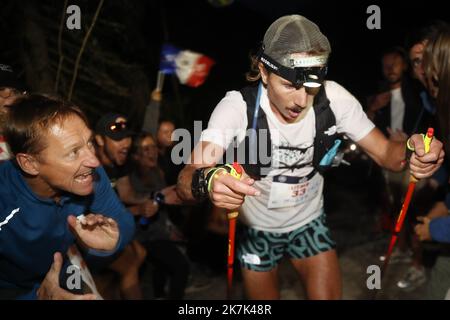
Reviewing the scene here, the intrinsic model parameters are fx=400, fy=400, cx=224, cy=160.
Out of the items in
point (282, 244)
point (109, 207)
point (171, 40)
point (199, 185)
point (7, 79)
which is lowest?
point (282, 244)

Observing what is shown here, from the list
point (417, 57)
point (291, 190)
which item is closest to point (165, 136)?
point (291, 190)

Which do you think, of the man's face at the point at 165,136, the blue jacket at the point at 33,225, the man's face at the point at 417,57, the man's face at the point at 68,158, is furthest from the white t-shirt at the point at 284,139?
the man's face at the point at 165,136

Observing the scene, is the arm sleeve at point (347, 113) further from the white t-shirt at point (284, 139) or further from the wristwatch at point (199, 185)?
the wristwatch at point (199, 185)

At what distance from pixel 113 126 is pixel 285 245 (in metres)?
1.99

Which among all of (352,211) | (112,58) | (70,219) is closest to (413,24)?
(352,211)

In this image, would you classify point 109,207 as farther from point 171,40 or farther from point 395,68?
point 171,40

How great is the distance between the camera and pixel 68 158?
225 centimetres

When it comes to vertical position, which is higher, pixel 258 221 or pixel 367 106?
pixel 367 106

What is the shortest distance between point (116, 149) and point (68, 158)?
5.12 feet

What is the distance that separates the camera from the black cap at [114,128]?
12.5ft

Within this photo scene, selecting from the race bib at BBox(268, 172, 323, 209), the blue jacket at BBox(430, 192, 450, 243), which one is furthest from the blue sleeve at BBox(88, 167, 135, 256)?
the blue jacket at BBox(430, 192, 450, 243)

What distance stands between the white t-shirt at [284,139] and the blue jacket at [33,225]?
80 cm
